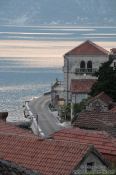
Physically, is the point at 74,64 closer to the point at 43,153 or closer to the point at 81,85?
the point at 81,85

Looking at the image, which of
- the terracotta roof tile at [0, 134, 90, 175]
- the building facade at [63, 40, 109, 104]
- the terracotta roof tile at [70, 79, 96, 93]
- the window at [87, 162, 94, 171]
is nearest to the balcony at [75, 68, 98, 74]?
the building facade at [63, 40, 109, 104]

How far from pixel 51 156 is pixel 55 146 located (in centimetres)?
48

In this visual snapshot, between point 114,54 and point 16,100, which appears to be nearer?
point 114,54

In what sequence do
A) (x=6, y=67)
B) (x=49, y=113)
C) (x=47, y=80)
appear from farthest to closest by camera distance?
1. (x=6, y=67)
2. (x=47, y=80)
3. (x=49, y=113)

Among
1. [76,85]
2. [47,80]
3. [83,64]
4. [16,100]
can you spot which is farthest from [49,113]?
[47,80]

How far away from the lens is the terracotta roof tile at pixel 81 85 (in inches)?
2052

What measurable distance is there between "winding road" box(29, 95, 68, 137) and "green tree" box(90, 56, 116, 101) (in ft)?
9.24

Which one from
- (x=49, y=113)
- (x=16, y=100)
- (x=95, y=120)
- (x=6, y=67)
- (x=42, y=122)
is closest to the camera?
(x=95, y=120)

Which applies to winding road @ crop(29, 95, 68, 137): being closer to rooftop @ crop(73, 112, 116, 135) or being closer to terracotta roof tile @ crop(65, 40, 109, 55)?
terracotta roof tile @ crop(65, 40, 109, 55)

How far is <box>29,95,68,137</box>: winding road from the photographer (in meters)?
42.3

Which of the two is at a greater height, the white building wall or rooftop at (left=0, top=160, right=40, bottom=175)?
rooftop at (left=0, top=160, right=40, bottom=175)

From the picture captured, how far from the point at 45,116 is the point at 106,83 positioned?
5178mm

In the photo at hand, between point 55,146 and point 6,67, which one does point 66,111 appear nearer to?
point 55,146

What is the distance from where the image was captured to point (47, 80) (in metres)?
90.4
